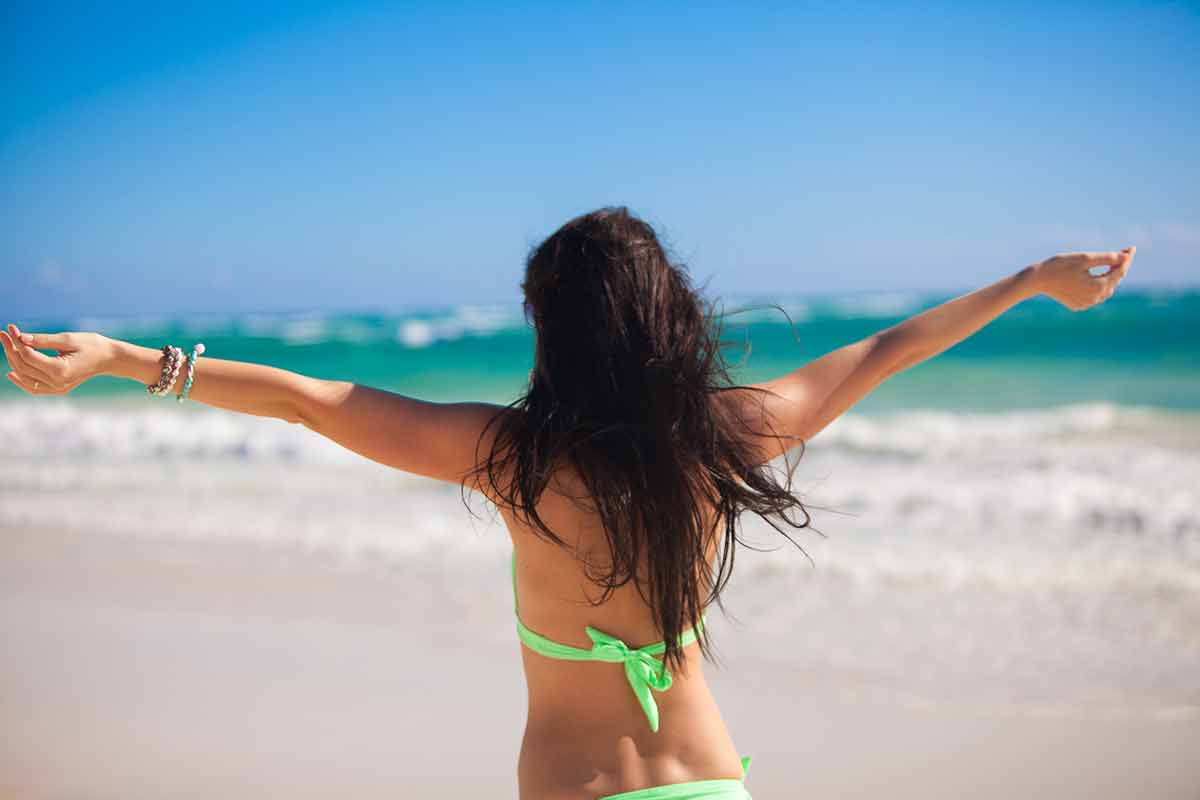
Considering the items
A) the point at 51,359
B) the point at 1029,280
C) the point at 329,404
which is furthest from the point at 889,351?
the point at 51,359

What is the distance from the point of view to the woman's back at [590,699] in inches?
59.1

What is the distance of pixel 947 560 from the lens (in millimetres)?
5562

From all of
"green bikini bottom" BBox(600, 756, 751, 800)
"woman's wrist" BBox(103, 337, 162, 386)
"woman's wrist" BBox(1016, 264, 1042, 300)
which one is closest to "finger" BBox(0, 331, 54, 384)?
"woman's wrist" BBox(103, 337, 162, 386)

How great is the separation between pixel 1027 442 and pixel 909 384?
635 cm

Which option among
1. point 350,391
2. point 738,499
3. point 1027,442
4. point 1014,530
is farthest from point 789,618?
point 1027,442

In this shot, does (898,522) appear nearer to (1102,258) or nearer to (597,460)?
(1102,258)

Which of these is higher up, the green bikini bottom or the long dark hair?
the long dark hair

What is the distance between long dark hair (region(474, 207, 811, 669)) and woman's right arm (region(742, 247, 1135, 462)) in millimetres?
135

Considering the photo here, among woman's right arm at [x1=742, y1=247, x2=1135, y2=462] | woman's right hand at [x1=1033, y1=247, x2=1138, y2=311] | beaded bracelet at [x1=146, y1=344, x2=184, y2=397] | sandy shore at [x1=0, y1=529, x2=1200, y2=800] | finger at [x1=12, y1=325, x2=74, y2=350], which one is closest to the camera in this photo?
finger at [x1=12, y1=325, x2=74, y2=350]

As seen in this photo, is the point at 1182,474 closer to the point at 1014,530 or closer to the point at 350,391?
the point at 1014,530

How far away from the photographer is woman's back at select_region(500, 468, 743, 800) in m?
1.50

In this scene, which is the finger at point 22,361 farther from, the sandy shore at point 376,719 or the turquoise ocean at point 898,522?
the sandy shore at point 376,719

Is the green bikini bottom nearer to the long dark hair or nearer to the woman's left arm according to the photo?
the long dark hair

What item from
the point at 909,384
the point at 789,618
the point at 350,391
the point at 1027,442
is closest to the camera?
the point at 350,391
